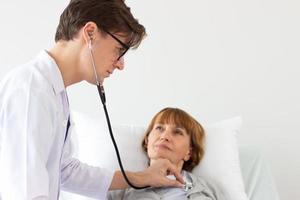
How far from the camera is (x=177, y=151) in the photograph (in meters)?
1.89

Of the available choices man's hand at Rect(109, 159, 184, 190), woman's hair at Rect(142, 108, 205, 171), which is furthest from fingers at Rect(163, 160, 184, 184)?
woman's hair at Rect(142, 108, 205, 171)

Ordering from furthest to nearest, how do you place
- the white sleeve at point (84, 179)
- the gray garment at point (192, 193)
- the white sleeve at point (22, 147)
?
1. the gray garment at point (192, 193)
2. the white sleeve at point (84, 179)
3. the white sleeve at point (22, 147)

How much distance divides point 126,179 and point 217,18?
1077mm

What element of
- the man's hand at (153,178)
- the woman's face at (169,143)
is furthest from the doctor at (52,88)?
the woman's face at (169,143)

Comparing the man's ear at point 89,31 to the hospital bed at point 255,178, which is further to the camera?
the hospital bed at point 255,178

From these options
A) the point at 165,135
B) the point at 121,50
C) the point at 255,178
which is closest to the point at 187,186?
the point at 165,135

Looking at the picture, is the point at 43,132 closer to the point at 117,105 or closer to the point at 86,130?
the point at 86,130

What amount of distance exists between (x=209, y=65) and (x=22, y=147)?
4.49 feet

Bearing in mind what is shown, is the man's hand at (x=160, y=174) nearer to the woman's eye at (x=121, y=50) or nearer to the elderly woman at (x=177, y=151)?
the elderly woman at (x=177, y=151)

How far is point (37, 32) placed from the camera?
7.93 ft

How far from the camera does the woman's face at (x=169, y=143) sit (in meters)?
1.87

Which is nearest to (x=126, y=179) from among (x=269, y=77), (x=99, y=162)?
(x=99, y=162)

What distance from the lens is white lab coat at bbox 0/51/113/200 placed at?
3.57 ft

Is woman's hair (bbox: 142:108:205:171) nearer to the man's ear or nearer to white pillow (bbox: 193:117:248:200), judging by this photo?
white pillow (bbox: 193:117:248:200)
